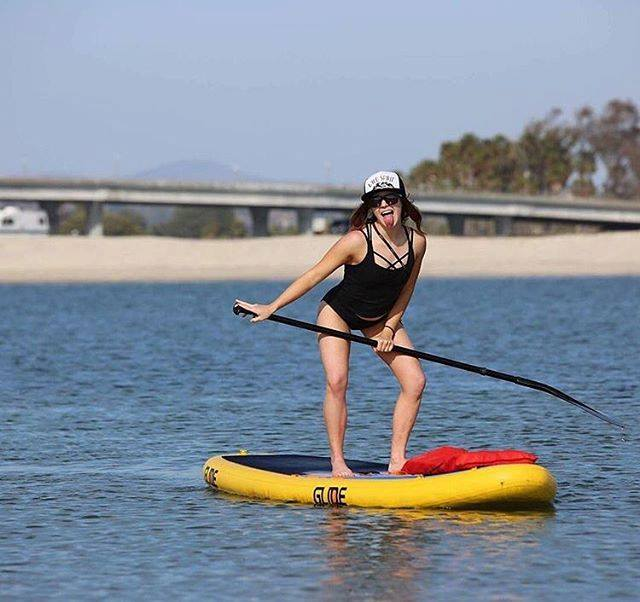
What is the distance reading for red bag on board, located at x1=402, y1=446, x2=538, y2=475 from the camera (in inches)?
479

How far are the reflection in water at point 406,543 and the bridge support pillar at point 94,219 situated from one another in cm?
10370

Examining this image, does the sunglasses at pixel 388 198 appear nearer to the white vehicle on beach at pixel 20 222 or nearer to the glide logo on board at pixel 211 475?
the glide logo on board at pixel 211 475

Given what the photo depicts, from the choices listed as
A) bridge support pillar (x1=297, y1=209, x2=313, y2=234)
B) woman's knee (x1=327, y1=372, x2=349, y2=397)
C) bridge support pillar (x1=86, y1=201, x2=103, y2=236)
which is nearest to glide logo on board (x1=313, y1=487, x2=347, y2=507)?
woman's knee (x1=327, y1=372, x2=349, y2=397)

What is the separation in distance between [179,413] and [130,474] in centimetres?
525

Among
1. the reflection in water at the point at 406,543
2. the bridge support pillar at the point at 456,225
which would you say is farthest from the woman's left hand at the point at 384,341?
the bridge support pillar at the point at 456,225

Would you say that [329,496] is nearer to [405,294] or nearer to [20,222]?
[405,294]

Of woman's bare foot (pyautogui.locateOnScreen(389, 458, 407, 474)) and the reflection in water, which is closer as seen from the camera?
the reflection in water

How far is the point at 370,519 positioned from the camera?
12016 millimetres

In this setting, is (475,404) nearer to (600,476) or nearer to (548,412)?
(548,412)

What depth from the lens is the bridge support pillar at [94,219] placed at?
4523 inches

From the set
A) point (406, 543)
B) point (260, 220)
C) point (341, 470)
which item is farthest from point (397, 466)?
point (260, 220)

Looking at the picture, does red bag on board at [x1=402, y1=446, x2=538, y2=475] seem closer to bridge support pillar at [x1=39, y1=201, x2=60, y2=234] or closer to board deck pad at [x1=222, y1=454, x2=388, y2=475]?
board deck pad at [x1=222, y1=454, x2=388, y2=475]

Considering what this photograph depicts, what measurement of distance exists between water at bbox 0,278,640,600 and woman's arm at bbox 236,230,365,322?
1.45 meters

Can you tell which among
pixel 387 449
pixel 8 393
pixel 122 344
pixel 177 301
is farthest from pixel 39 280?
pixel 387 449
